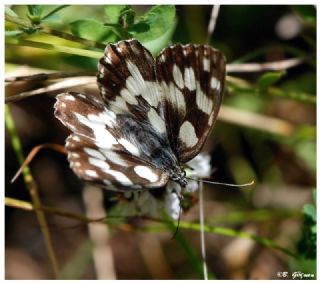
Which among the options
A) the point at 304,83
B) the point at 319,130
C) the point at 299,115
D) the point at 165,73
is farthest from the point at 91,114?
the point at 299,115

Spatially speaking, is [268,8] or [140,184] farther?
[268,8]

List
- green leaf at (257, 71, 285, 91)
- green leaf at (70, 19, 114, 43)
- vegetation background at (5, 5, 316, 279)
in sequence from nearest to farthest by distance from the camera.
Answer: green leaf at (70, 19, 114, 43) → green leaf at (257, 71, 285, 91) → vegetation background at (5, 5, 316, 279)

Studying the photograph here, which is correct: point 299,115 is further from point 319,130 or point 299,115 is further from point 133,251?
point 133,251

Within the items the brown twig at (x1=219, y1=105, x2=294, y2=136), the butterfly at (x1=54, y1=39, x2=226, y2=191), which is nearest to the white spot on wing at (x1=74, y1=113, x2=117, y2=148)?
the butterfly at (x1=54, y1=39, x2=226, y2=191)

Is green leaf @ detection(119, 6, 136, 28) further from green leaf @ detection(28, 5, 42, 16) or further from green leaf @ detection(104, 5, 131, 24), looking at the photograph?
green leaf @ detection(28, 5, 42, 16)

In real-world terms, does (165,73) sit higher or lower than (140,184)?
higher

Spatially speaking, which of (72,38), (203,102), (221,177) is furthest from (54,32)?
(221,177)

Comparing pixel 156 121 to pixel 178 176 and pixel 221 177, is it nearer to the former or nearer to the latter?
pixel 178 176
